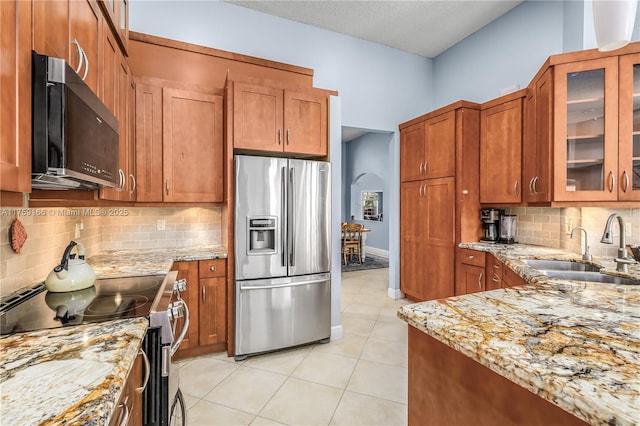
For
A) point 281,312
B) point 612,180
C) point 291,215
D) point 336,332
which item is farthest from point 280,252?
point 612,180

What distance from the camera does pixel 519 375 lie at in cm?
70

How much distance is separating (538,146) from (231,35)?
3167mm

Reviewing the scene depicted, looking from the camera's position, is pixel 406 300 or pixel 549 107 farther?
pixel 406 300

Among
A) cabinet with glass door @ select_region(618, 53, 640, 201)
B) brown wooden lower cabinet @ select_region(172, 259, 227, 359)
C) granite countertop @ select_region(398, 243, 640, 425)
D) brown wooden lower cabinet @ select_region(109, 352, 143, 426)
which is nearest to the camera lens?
granite countertop @ select_region(398, 243, 640, 425)

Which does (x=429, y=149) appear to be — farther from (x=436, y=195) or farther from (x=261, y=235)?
(x=261, y=235)

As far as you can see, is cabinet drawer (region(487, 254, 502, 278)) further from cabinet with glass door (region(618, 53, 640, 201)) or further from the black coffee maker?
cabinet with glass door (region(618, 53, 640, 201))

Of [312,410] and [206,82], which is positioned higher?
[206,82]

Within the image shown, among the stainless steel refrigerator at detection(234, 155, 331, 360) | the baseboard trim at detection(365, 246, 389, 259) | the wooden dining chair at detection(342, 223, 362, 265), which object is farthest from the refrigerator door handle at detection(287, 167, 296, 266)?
the baseboard trim at detection(365, 246, 389, 259)

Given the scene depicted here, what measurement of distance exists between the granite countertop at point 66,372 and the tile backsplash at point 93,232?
2.29ft

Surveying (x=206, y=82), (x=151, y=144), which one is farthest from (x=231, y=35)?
(x=151, y=144)

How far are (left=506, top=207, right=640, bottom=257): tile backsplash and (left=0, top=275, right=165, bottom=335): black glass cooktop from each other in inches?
125

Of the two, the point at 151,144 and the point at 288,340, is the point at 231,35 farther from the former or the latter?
the point at 288,340

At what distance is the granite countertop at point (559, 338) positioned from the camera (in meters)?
0.61

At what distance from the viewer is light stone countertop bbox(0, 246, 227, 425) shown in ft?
2.04
